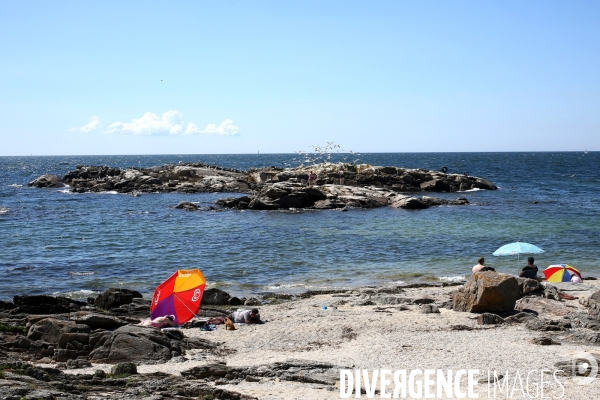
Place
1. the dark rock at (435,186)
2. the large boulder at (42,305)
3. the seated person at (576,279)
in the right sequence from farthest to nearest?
the dark rock at (435,186)
the seated person at (576,279)
the large boulder at (42,305)

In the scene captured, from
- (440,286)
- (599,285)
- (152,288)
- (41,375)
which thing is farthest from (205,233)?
(41,375)

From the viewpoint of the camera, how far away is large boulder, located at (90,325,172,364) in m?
13.4

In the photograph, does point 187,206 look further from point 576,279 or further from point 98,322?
point 98,322

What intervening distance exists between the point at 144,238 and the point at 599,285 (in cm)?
2514

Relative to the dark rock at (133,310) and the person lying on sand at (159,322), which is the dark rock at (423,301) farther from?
the dark rock at (133,310)

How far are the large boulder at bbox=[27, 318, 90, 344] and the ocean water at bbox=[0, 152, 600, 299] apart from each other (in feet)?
27.7

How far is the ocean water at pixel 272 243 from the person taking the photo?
2623 centimetres

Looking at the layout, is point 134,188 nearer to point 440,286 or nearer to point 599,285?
point 440,286

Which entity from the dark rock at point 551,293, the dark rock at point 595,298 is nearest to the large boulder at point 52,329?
the dark rock at point 551,293

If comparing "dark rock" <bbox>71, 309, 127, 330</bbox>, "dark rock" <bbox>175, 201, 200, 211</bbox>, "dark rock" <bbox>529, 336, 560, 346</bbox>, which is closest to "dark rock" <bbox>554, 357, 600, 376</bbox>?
"dark rock" <bbox>529, 336, 560, 346</bbox>

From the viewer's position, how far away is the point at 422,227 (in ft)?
132

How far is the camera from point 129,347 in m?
13.7

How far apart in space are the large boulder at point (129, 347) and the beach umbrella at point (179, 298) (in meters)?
3.67

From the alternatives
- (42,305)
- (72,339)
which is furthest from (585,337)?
(42,305)
